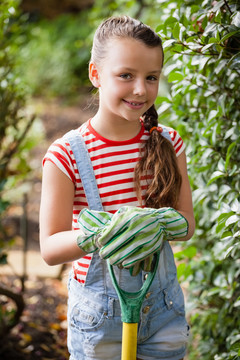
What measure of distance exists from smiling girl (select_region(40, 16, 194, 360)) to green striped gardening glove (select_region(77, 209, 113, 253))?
108 mm

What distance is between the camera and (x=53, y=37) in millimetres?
12227

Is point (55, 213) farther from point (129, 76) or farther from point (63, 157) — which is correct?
point (129, 76)

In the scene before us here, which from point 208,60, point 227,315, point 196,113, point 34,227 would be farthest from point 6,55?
point 34,227

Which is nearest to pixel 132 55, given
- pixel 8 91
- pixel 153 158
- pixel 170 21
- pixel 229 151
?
pixel 153 158

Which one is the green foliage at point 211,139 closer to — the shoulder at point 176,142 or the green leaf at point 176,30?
the green leaf at point 176,30

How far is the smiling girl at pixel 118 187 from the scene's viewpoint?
161cm

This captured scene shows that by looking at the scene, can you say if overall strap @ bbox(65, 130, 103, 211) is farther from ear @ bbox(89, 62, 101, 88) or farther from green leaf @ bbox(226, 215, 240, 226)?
green leaf @ bbox(226, 215, 240, 226)

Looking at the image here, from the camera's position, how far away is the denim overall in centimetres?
166

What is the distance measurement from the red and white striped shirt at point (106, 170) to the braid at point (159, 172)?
0.03 meters

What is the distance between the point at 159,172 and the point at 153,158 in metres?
0.05

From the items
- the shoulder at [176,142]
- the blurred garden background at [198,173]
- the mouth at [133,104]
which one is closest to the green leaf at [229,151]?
the blurred garden background at [198,173]

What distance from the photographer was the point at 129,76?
161 centimetres

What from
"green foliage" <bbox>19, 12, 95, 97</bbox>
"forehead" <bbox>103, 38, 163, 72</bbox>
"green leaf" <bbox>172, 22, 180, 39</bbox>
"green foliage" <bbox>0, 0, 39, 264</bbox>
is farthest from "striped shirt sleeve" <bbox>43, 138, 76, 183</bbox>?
"green foliage" <bbox>19, 12, 95, 97</bbox>

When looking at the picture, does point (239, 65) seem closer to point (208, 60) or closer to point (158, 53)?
point (208, 60)
